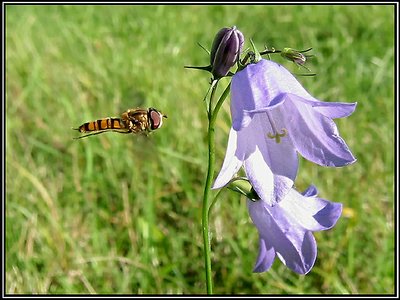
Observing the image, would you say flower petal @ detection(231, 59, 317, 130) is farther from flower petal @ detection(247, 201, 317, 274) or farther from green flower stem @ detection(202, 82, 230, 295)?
flower petal @ detection(247, 201, 317, 274)

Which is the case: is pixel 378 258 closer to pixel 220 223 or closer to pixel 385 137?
pixel 220 223

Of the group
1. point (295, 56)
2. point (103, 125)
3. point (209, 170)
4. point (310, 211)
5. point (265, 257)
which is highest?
point (295, 56)

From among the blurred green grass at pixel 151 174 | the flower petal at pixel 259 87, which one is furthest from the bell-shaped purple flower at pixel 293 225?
the blurred green grass at pixel 151 174

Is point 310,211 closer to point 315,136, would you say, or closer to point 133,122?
point 315,136

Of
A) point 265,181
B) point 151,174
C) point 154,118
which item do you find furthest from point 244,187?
point 151,174

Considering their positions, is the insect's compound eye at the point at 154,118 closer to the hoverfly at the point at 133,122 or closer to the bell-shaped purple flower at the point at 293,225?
the hoverfly at the point at 133,122

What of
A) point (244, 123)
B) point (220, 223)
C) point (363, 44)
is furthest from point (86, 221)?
point (363, 44)

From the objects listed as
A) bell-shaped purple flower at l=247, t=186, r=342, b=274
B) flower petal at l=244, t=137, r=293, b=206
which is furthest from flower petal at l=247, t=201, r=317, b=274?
flower petal at l=244, t=137, r=293, b=206
